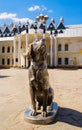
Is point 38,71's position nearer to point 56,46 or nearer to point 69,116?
point 69,116

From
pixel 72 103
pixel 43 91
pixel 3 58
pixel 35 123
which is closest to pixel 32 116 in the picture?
pixel 35 123

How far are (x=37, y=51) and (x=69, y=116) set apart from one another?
2574 mm

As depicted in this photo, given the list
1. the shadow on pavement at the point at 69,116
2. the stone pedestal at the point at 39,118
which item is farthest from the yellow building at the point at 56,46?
the stone pedestal at the point at 39,118

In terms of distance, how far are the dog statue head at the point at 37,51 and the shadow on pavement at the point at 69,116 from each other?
2044mm

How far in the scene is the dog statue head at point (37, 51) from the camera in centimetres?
552

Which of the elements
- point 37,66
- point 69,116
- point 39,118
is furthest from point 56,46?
point 39,118

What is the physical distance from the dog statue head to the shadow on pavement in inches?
80.5

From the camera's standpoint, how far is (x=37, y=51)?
5574 mm

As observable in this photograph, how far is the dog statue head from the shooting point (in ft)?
18.1

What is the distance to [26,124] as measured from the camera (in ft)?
18.7

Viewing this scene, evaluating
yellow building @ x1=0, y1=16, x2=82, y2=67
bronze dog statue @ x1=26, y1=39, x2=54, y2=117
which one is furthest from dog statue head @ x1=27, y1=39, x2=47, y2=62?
yellow building @ x1=0, y1=16, x2=82, y2=67

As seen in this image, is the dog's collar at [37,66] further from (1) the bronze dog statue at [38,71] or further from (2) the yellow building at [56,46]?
(2) the yellow building at [56,46]

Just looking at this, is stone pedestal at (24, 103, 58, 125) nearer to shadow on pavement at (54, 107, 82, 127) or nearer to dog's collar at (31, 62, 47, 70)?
shadow on pavement at (54, 107, 82, 127)

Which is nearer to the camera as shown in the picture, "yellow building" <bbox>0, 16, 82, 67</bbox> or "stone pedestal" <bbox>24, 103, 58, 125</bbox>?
"stone pedestal" <bbox>24, 103, 58, 125</bbox>
